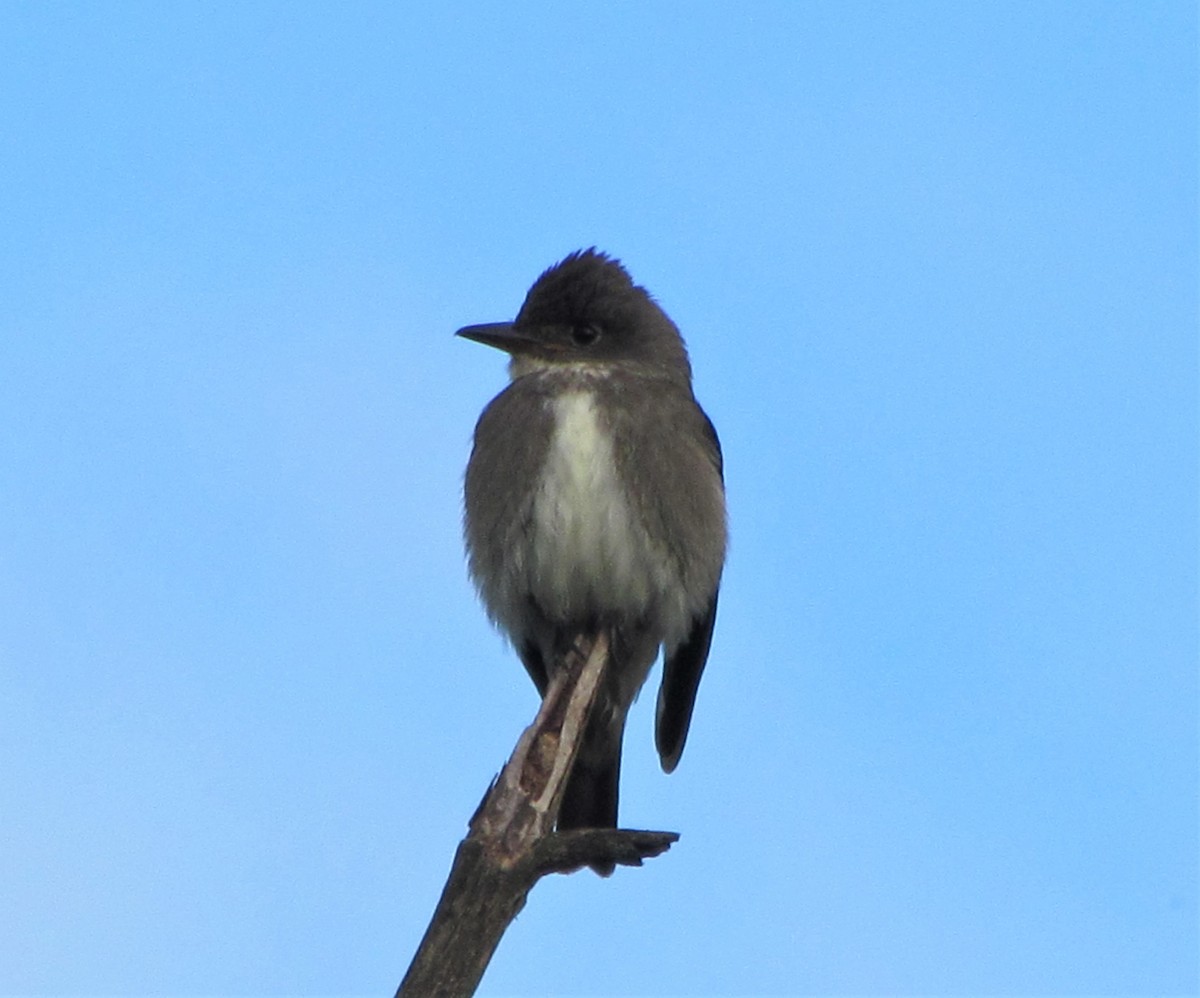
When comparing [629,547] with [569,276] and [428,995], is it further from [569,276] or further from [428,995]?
[428,995]

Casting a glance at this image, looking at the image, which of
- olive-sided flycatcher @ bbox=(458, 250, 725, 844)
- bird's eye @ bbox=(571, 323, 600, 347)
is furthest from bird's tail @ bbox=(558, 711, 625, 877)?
bird's eye @ bbox=(571, 323, 600, 347)

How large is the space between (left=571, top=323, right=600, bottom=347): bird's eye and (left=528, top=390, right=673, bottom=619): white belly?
37.0 inches

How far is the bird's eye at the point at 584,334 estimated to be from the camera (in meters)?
8.91

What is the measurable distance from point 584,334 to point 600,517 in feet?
4.60

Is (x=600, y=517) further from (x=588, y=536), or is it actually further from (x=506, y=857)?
(x=506, y=857)

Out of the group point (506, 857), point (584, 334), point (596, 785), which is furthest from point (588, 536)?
point (506, 857)

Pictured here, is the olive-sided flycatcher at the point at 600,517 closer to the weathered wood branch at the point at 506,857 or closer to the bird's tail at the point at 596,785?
the bird's tail at the point at 596,785

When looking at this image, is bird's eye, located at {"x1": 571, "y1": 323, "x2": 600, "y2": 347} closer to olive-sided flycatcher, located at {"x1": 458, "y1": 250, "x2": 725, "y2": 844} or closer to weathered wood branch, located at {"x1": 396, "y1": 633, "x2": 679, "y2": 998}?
olive-sided flycatcher, located at {"x1": 458, "y1": 250, "x2": 725, "y2": 844}

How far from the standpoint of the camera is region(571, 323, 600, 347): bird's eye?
8906 mm

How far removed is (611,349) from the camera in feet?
29.1

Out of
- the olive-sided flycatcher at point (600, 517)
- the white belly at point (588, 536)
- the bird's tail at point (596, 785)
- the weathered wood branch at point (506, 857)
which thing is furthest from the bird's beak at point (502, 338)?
the weathered wood branch at point (506, 857)

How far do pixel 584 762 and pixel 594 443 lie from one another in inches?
56.2

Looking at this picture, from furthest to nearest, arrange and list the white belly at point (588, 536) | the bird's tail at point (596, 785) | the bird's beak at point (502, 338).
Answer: the bird's beak at point (502, 338) < the bird's tail at point (596, 785) < the white belly at point (588, 536)

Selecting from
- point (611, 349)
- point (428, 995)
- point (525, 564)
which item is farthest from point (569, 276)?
point (428, 995)
